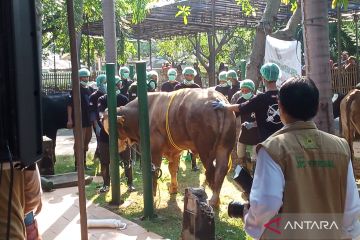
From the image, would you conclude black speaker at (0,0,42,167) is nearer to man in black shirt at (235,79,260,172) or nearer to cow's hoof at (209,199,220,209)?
cow's hoof at (209,199,220,209)

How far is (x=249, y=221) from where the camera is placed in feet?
8.63

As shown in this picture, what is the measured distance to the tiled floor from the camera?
5617 mm

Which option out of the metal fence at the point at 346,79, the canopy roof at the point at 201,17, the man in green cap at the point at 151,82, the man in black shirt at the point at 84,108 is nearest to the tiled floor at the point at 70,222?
the man in black shirt at the point at 84,108

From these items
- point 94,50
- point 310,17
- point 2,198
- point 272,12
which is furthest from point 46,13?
point 2,198

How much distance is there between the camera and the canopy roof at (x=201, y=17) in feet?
55.6

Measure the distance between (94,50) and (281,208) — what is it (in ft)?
77.6

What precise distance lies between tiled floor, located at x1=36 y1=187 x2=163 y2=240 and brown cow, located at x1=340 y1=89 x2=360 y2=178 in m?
4.17

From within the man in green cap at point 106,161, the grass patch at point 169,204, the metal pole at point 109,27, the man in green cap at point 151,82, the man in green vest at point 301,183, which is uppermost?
the metal pole at point 109,27

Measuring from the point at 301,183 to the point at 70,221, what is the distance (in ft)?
14.1

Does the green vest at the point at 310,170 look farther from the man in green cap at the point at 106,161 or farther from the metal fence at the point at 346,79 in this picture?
the metal fence at the point at 346,79

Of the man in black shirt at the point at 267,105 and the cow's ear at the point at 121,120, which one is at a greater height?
the man in black shirt at the point at 267,105

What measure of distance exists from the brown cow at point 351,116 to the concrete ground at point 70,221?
417cm

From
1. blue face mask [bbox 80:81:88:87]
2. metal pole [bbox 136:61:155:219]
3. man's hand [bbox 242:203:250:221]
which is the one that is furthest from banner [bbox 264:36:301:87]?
man's hand [bbox 242:203:250:221]

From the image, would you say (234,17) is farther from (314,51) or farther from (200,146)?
(314,51)
